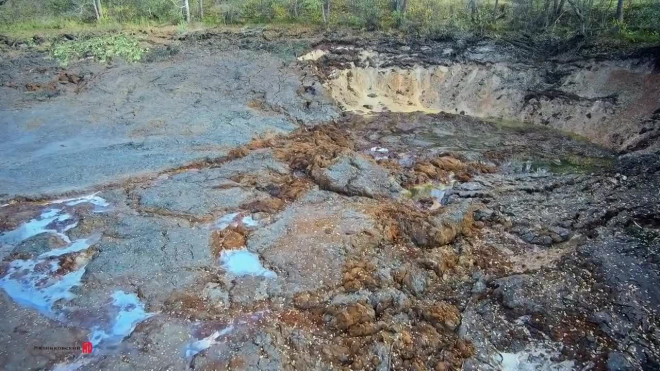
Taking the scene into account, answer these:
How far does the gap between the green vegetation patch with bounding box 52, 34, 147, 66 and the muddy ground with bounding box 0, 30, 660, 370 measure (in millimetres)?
889

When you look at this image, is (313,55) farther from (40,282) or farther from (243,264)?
(40,282)

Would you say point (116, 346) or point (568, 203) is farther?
point (568, 203)

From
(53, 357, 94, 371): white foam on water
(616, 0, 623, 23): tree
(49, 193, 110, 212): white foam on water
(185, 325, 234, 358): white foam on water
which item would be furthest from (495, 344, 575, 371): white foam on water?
(616, 0, 623, 23): tree

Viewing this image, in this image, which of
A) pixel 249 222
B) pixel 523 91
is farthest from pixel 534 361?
pixel 523 91

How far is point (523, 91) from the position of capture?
17.5 m

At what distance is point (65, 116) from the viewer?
15.1 m

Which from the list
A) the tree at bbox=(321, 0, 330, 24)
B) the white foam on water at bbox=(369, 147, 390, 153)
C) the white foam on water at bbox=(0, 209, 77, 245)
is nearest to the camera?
the white foam on water at bbox=(0, 209, 77, 245)

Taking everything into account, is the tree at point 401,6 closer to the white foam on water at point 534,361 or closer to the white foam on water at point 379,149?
the white foam on water at point 379,149

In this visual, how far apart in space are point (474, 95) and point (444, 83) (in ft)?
4.48

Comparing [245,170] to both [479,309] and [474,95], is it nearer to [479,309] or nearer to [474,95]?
[479,309]

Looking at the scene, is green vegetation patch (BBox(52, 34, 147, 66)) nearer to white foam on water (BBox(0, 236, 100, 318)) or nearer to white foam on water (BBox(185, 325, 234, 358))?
white foam on water (BBox(0, 236, 100, 318))

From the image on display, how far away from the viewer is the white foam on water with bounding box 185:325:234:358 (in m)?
7.02

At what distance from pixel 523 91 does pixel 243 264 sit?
13648 mm

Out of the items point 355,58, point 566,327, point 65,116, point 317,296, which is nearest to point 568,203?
point 566,327
